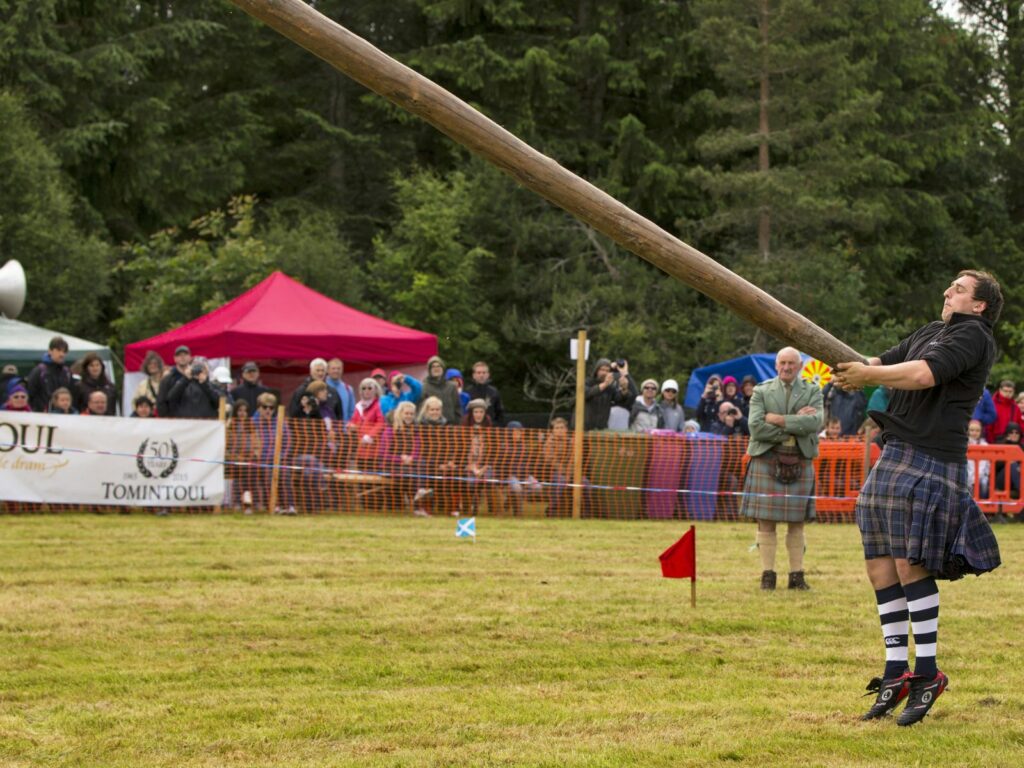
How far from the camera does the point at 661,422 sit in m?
12.8

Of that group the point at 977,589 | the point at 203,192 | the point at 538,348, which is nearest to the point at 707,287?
the point at 977,589

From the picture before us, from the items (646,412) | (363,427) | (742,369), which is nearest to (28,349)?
(363,427)

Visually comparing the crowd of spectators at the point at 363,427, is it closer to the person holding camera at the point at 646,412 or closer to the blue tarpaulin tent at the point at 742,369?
the person holding camera at the point at 646,412

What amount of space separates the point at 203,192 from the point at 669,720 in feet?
77.8

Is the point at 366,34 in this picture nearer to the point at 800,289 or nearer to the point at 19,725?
the point at 800,289

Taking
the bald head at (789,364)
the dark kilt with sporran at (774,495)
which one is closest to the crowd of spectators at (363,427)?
the dark kilt with sporran at (774,495)

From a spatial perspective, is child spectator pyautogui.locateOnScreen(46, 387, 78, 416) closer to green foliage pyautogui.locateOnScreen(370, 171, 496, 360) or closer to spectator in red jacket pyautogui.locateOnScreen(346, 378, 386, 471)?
spectator in red jacket pyautogui.locateOnScreen(346, 378, 386, 471)

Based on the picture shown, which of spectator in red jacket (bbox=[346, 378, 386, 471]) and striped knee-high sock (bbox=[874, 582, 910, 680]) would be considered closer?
striped knee-high sock (bbox=[874, 582, 910, 680])

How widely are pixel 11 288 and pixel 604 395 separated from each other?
19.6 feet

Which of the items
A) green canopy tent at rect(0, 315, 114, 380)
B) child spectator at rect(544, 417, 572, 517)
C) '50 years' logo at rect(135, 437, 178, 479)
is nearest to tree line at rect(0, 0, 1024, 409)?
green canopy tent at rect(0, 315, 114, 380)

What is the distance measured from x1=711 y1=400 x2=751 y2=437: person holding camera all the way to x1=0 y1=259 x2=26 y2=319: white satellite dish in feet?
22.1

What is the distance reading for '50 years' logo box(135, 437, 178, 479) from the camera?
1088 centimetres

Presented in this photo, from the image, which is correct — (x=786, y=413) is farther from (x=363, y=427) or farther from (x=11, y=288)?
(x=11, y=288)

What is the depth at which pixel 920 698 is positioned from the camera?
169 inches
